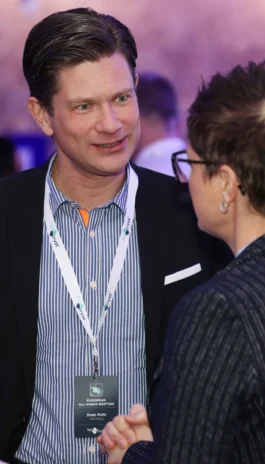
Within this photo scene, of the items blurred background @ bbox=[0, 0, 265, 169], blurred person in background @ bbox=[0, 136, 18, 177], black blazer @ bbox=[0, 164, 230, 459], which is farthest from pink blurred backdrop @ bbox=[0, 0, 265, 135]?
black blazer @ bbox=[0, 164, 230, 459]

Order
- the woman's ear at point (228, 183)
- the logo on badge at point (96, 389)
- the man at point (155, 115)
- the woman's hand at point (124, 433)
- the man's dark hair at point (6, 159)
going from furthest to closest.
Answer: the man at point (155, 115)
the man's dark hair at point (6, 159)
the logo on badge at point (96, 389)
the woman's hand at point (124, 433)
the woman's ear at point (228, 183)

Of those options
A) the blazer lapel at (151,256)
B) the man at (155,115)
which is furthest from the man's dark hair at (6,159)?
the blazer lapel at (151,256)

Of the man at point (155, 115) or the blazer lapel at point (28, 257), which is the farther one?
the man at point (155, 115)

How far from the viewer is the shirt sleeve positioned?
1.58 meters

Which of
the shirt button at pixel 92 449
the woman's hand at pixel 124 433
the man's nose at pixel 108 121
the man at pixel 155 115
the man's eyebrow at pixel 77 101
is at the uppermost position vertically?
the man at pixel 155 115

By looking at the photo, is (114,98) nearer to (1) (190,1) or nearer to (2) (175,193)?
(2) (175,193)

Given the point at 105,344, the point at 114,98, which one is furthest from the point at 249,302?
the point at 114,98

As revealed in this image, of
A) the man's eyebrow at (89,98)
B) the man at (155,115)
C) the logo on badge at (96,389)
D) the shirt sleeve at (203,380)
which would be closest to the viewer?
the shirt sleeve at (203,380)

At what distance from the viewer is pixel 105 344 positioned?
98.0 inches

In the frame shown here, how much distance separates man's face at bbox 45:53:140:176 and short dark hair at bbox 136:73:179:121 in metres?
2.46

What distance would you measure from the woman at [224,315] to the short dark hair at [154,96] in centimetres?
332

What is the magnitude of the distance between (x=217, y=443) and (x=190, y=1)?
5.07 m

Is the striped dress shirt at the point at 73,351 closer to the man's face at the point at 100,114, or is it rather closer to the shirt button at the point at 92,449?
the shirt button at the point at 92,449

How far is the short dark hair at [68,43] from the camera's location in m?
2.60
